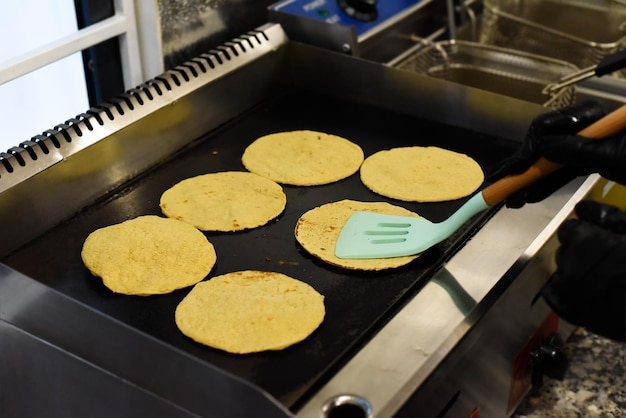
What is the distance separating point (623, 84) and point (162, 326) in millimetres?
1375

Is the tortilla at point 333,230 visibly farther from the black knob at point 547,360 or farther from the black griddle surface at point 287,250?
the black knob at point 547,360

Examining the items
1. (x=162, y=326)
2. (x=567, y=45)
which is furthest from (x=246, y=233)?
(x=567, y=45)

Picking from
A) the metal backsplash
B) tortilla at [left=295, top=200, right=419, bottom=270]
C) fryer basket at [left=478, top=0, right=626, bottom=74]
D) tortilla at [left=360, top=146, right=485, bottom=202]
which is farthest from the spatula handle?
fryer basket at [left=478, top=0, right=626, bottom=74]

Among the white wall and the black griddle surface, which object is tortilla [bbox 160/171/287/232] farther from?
the white wall

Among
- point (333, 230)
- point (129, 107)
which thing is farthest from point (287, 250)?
point (129, 107)

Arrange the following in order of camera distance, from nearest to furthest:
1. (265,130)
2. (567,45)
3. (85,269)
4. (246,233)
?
(85,269)
(246,233)
(265,130)
(567,45)

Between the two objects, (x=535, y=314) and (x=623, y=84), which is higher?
(x=623, y=84)

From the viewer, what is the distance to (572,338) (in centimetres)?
189

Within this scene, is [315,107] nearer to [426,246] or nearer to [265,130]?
[265,130]

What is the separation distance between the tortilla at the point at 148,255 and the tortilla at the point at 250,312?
0.06 m

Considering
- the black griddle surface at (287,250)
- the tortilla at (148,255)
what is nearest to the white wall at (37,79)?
the black griddle surface at (287,250)

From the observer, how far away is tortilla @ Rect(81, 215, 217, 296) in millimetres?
1484

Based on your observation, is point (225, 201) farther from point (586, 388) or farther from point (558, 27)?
point (558, 27)

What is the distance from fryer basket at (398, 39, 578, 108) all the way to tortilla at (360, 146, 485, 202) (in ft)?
1.43
